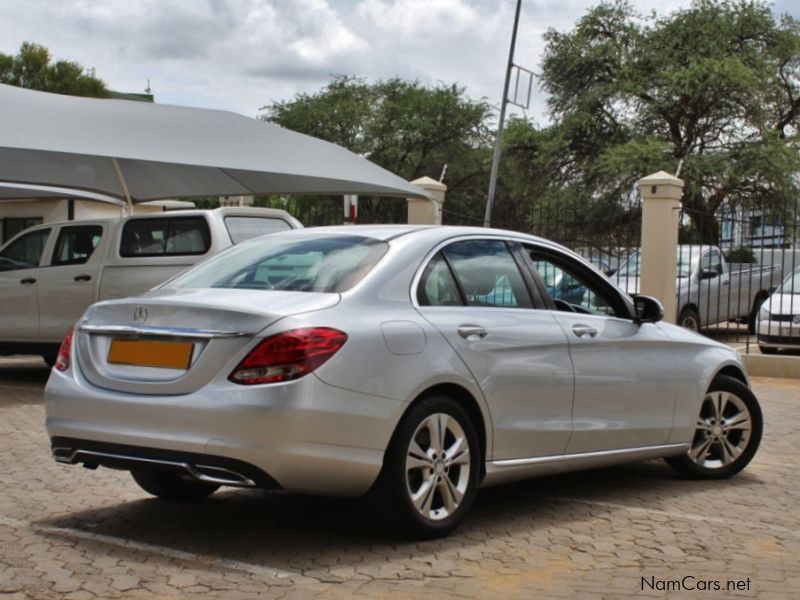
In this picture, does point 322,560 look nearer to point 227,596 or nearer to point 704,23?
point 227,596

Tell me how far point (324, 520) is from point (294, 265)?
1.33m

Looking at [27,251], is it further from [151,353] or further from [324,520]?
[151,353]

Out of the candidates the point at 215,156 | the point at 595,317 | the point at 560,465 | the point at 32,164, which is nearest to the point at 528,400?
the point at 560,465

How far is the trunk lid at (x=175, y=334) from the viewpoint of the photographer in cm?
515

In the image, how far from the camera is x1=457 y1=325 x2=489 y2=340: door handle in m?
5.76

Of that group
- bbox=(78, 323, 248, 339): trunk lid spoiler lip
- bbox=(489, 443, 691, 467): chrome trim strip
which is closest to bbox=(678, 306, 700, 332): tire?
bbox=(489, 443, 691, 467): chrome trim strip

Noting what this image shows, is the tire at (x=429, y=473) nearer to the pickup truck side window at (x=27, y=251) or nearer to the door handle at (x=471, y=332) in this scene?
the door handle at (x=471, y=332)

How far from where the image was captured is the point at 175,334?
17.3ft

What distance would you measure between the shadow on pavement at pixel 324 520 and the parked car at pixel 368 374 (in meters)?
0.21

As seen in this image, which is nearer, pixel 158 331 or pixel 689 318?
pixel 158 331

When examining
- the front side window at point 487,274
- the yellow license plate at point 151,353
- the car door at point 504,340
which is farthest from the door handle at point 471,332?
the yellow license plate at point 151,353

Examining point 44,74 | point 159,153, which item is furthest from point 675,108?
point 159,153

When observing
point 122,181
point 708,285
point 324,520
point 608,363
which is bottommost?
point 324,520

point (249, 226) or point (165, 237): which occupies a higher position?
point (249, 226)
